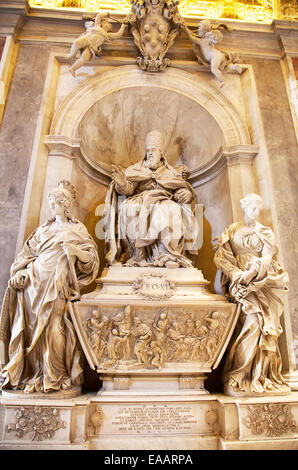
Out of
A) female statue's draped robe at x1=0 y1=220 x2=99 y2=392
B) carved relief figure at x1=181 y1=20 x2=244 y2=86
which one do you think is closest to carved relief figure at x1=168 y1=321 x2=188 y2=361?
female statue's draped robe at x1=0 y1=220 x2=99 y2=392

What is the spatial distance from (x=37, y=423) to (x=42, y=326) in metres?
0.77

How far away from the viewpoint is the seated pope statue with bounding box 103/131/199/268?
3.71 m

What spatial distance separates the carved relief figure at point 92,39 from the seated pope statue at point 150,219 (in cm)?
186

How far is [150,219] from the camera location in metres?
3.82

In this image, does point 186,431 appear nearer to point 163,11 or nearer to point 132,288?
point 132,288

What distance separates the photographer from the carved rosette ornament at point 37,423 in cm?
258

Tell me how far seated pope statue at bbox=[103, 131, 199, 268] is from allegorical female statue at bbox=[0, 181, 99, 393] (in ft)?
2.25

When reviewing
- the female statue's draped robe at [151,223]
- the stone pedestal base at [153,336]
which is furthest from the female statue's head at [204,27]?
the stone pedestal base at [153,336]

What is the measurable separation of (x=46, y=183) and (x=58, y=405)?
2612 mm

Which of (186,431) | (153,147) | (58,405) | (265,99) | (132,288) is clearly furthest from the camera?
(265,99)

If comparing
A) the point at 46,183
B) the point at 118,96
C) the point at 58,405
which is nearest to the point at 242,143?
the point at 118,96

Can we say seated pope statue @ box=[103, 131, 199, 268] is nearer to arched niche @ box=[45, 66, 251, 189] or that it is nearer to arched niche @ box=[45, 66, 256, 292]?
arched niche @ box=[45, 66, 256, 292]

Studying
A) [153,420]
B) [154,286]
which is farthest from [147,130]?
[153,420]

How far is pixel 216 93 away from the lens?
16.1ft
